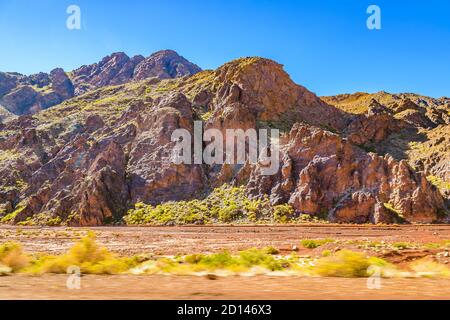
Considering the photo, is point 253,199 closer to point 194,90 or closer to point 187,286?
point 194,90

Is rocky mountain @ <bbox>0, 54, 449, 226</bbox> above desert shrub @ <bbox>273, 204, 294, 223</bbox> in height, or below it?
above

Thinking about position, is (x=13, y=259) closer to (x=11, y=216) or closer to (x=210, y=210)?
(x=210, y=210)

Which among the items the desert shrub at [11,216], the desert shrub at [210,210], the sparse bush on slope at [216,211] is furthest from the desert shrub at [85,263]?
the desert shrub at [11,216]

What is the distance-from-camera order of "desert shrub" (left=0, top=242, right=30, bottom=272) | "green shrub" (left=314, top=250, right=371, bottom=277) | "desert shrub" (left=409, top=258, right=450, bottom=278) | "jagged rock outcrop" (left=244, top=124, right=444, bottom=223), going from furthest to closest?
"jagged rock outcrop" (left=244, top=124, right=444, bottom=223)
"desert shrub" (left=0, top=242, right=30, bottom=272)
"green shrub" (left=314, top=250, right=371, bottom=277)
"desert shrub" (left=409, top=258, right=450, bottom=278)

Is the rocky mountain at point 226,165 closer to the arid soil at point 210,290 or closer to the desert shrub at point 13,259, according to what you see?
the desert shrub at point 13,259

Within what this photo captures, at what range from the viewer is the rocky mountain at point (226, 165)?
6594 cm

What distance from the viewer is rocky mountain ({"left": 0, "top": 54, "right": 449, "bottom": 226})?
216 ft

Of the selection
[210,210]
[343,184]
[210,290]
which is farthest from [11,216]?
[210,290]

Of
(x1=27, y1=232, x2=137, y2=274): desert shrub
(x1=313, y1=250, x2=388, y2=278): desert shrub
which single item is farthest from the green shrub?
(x1=27, y1=232, x2=137, y2=274): desert shrub

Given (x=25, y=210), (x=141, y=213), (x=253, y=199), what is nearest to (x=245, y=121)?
(x=253, y=199)

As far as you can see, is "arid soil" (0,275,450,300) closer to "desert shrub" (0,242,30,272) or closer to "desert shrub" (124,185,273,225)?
"desert shrub" (0,242,30,272)

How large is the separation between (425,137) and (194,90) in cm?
5925

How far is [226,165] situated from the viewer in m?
78.6
